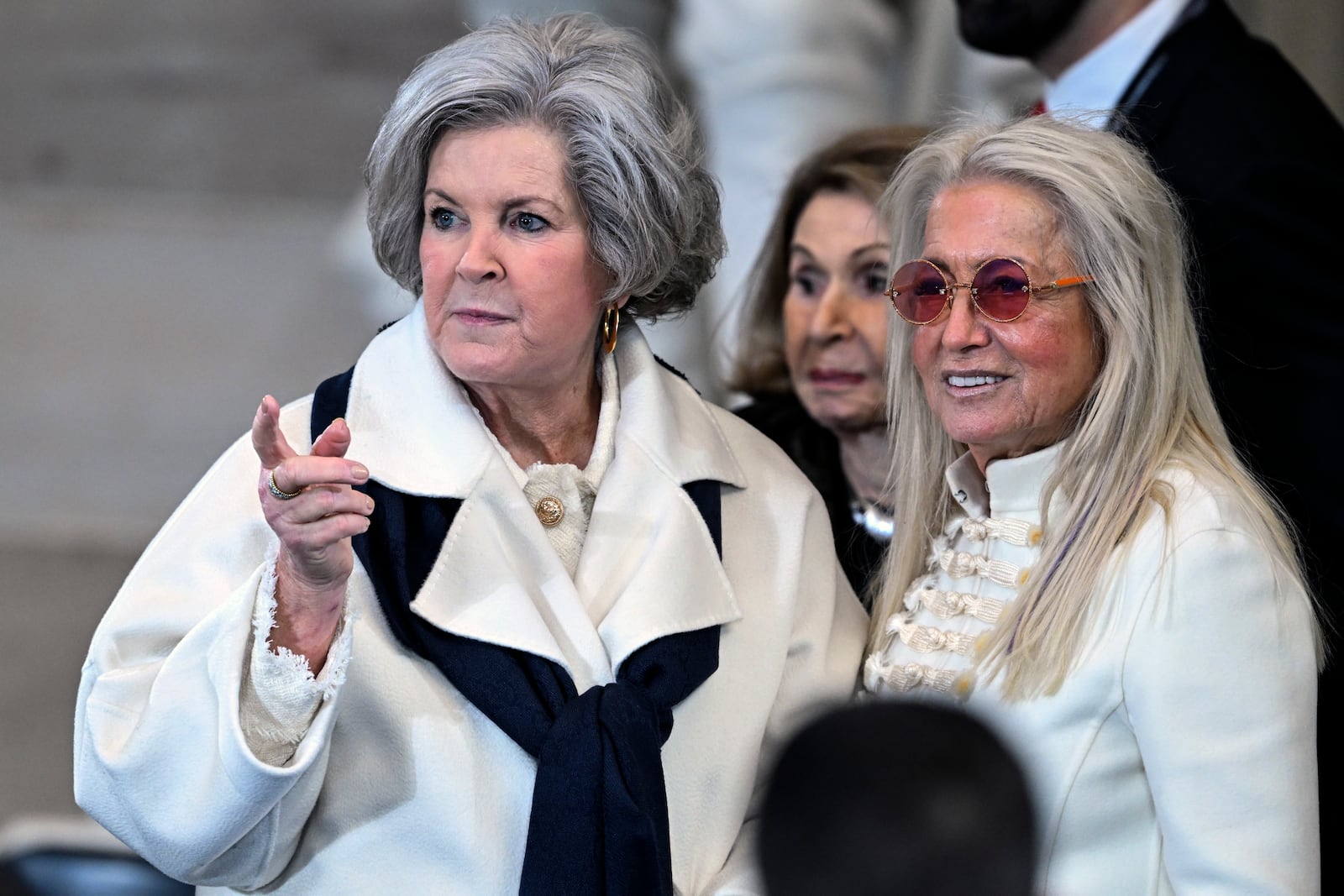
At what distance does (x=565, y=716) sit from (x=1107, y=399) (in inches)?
37.0

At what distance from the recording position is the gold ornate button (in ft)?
8.71

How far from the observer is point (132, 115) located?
272 inches

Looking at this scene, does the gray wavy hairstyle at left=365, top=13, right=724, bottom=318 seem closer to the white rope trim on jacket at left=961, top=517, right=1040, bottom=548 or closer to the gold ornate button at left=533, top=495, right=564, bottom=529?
the gold ornate button at left=533, top=495, right=564, bottom=529

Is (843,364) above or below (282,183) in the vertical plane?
below

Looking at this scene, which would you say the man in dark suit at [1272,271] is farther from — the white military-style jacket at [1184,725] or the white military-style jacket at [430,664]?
the white military-style jacket at [430,664]

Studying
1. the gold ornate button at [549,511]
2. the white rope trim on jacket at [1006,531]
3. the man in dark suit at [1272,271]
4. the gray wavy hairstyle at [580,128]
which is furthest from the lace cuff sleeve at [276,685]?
the man in dark suit at [1272,271]

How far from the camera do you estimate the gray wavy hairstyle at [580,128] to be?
101 inches

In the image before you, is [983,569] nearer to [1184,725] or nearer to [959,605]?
[959,605]

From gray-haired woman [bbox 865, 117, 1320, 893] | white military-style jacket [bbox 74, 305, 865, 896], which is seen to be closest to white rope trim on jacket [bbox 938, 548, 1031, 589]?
gray-haired woman [bbox 865, 117, 1320, 893]

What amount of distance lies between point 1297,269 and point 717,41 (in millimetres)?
3086

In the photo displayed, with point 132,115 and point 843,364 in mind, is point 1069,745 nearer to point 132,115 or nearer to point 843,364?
point 843,364

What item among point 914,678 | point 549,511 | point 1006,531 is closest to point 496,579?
point 549,511

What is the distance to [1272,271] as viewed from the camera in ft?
10.2

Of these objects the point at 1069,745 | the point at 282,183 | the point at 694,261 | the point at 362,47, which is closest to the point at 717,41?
the point at 362,47
